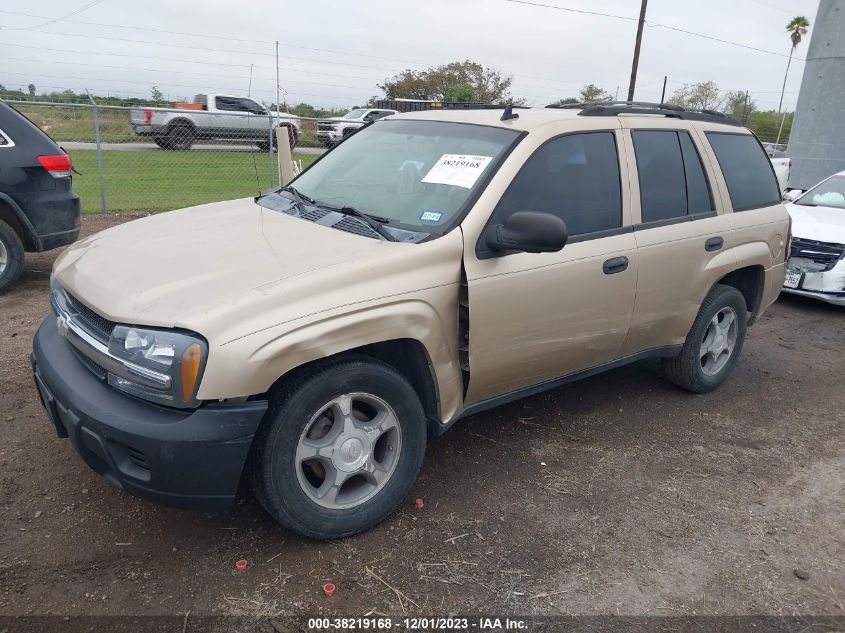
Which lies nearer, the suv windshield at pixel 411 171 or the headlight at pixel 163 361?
the headlight at pixel 163 361

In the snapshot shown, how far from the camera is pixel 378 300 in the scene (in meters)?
2.78

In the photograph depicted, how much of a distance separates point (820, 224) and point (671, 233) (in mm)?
4540

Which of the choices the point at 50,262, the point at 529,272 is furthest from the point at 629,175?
the point at 50,262

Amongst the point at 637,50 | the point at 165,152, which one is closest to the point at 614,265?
the point at 165,152

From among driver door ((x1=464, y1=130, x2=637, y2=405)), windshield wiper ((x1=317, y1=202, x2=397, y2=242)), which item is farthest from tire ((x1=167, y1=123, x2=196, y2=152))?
driver door ((x1=464, y1=130, x2=637, y2=405))

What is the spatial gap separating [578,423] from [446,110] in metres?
2.09

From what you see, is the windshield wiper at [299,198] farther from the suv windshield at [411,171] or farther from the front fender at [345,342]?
the front fender at [345,342]

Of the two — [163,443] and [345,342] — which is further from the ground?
[345,342]

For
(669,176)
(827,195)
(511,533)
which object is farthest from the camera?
(827,195)

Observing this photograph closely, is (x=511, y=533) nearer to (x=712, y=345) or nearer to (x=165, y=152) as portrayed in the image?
(x=712, y=345)

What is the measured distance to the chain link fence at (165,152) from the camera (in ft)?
41.8

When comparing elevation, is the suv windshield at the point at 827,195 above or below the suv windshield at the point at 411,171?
below

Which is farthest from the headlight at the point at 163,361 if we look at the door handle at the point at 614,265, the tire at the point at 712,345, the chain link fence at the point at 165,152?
the chain link fence at the point at 165,152

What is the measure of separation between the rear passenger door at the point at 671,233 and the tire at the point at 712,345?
173 millimetres
